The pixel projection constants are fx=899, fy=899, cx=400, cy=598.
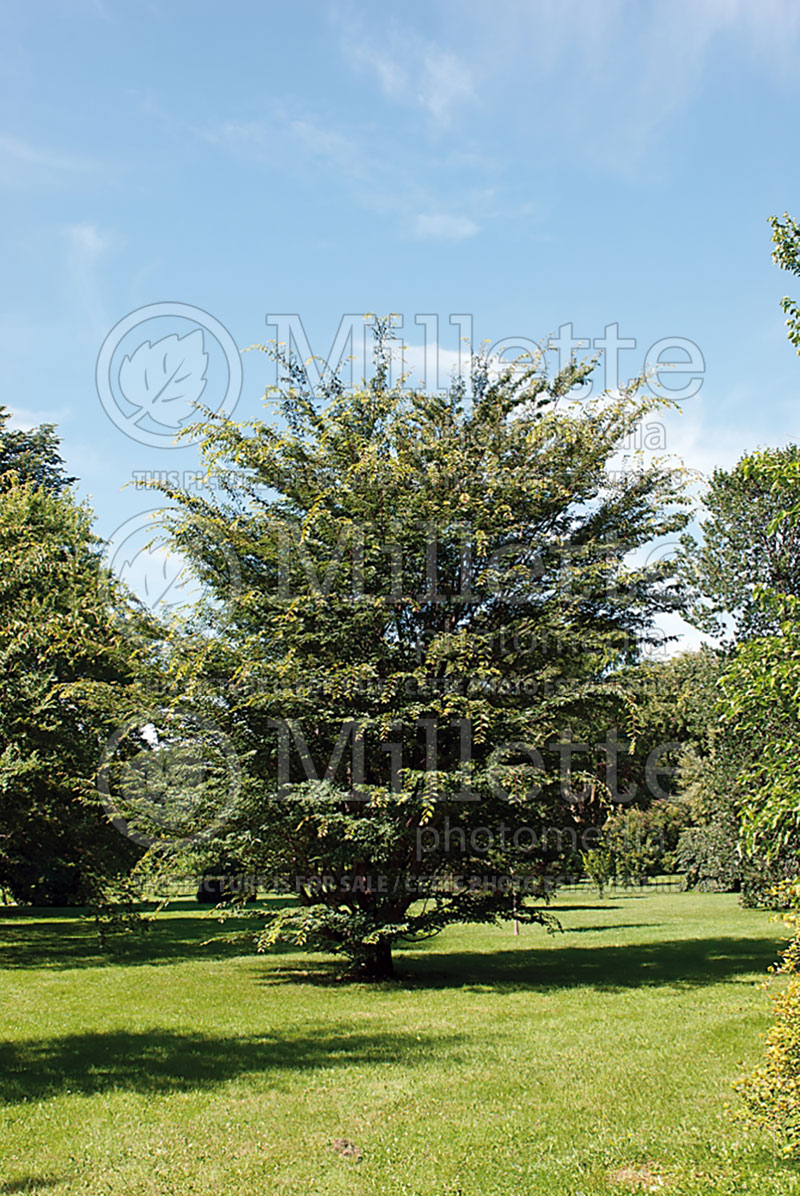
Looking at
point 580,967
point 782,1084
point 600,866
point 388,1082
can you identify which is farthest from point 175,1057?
point 600,866

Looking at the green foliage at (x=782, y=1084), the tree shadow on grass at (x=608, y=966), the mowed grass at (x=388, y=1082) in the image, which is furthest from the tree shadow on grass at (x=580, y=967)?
the green foliage at (x=782, y=1084)

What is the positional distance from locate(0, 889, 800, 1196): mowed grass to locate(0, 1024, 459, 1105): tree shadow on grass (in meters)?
0.04

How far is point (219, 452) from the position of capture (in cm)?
1533

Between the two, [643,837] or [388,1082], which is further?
[643,837]

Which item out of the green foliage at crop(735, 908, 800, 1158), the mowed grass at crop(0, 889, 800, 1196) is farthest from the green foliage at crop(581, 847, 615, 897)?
the green foliage at crop(735, 908, 800, 1158)

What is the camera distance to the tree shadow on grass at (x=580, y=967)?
45.7 ft

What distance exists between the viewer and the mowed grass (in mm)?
5617

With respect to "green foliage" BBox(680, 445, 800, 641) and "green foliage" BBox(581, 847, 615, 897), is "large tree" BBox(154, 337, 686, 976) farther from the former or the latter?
"green foliage" BBox(581, 847, 615, 897)

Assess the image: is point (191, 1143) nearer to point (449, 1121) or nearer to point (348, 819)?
point (449, 1121)

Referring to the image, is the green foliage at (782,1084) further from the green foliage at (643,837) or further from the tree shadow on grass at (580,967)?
the green foliage at (643,837)

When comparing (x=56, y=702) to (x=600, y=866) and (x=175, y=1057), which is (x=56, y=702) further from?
(x=600, y=866)

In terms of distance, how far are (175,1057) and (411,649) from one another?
7.02 meters

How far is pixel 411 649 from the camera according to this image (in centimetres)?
1430

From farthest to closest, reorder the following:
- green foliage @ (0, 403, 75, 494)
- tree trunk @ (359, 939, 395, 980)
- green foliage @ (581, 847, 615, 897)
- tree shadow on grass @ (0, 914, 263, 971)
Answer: green foliage @ (581, 847, 615, 897) → green foliage @ (0, 403, 75, 494) → tree shadow on grass @ (0, 914, 263, 971) → tree trunk @ (359, 939, 395, 980)
